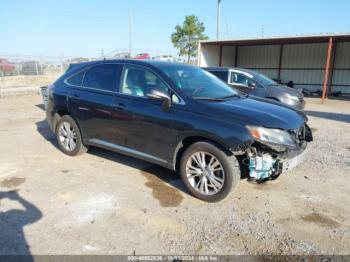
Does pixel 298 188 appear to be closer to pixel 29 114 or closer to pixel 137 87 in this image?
pixel 137 87

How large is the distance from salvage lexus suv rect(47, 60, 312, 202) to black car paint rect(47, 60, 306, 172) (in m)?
0.01

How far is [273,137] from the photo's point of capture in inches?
144

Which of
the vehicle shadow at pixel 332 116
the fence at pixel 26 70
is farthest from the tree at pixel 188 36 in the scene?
the vehicle shadow at pixel 332 116

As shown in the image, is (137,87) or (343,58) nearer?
(137,87)

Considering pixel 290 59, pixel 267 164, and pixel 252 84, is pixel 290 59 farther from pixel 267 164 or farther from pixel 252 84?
pixel 267 164

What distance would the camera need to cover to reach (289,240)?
3.22 m

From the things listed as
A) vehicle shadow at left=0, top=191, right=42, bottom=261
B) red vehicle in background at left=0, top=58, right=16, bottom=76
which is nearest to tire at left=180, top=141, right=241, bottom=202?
vehicle shadow at left=0, top=191, right=42, bottom=261

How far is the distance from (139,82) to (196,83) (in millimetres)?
854

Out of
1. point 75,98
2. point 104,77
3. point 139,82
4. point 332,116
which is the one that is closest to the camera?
point 139,82

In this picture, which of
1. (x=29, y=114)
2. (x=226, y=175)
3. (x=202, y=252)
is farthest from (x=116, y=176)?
(x=29, y=114)

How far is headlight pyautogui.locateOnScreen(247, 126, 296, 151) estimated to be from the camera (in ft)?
11.7

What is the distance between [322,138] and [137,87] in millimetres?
5153

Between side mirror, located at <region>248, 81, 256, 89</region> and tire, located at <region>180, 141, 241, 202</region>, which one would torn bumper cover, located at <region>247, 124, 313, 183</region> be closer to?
tire, located at <region>180, 141, 241, 202</region>

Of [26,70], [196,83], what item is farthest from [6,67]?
[196,83]
